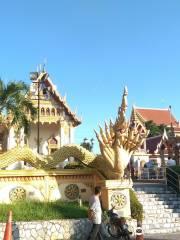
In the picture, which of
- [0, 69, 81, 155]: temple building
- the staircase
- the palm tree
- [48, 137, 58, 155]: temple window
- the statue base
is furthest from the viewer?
[48, 137, 58, 155]: temple window

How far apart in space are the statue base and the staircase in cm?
92

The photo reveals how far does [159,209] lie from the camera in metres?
14.5

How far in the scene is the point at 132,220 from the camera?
41.4ft

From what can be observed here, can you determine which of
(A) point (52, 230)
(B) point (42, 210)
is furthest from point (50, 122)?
(A) point (52, 230)

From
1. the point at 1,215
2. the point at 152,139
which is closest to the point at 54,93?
the point at 152,139

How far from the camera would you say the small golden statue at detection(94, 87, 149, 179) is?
13055 mm

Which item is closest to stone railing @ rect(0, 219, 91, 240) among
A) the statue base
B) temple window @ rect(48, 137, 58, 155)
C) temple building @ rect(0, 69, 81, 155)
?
the statue base

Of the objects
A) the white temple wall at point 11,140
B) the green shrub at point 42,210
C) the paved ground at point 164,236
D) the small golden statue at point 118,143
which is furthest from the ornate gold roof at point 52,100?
the paved ground at point 164,236

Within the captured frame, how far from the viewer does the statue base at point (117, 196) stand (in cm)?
1299

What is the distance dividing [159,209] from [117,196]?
218 centimetres

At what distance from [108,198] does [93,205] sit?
343 cm

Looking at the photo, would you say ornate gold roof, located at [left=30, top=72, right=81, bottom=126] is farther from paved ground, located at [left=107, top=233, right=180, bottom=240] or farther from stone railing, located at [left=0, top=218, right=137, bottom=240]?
stone railing, located at [left=0, top=218, right=137, bottom=240]

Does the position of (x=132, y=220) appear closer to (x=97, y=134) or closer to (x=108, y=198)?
(x=108, y=198)

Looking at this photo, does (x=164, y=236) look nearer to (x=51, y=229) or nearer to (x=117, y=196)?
(x=117, y=196)
